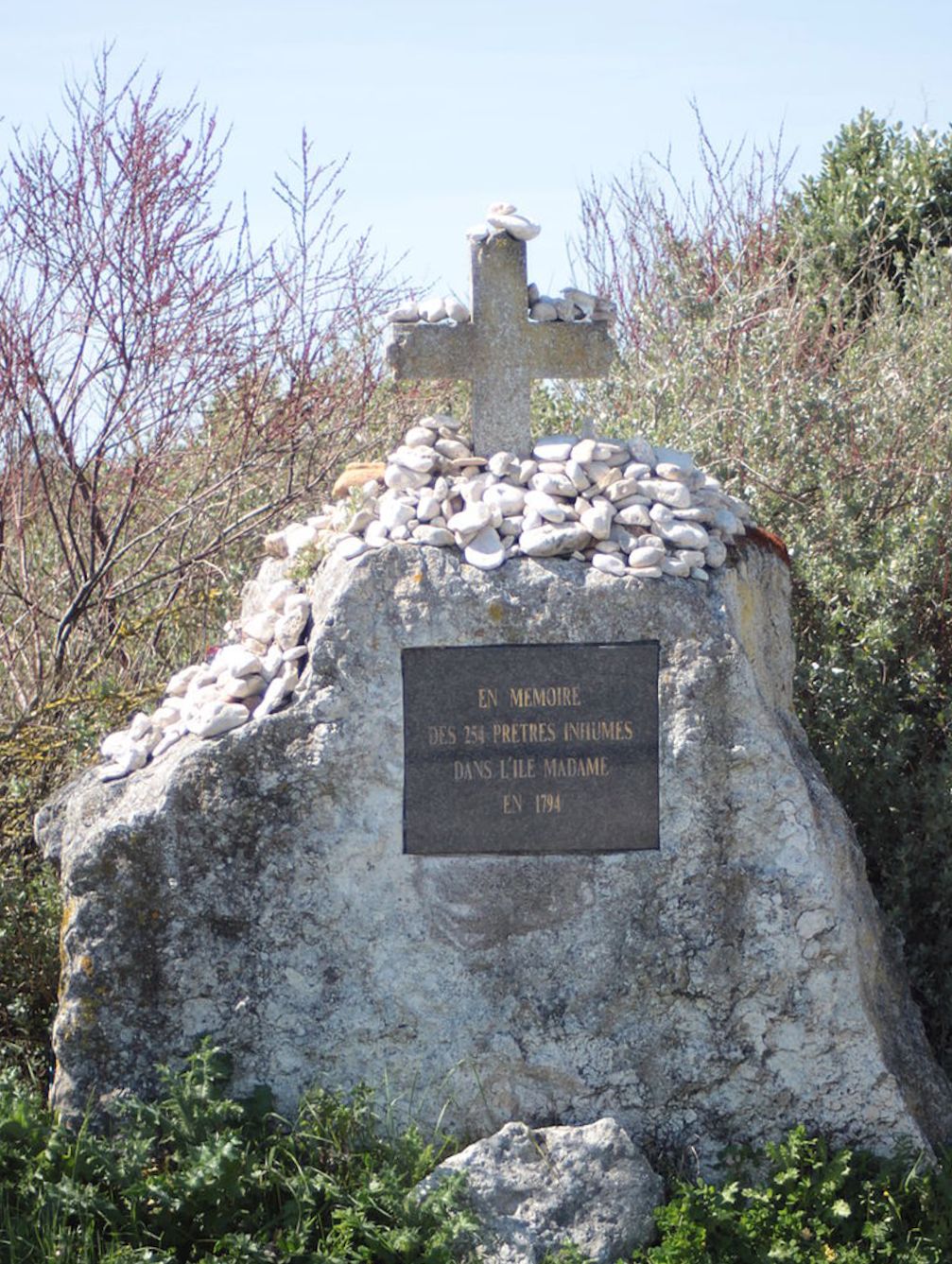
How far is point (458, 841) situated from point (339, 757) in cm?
41

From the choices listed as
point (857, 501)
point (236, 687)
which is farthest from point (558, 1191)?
point (857, 501)

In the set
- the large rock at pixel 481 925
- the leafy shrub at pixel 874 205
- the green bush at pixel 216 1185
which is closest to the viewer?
the green bush at pixel 216 1185

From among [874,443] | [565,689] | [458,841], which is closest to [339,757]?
[458,841]

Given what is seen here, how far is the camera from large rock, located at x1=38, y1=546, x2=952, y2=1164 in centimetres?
396

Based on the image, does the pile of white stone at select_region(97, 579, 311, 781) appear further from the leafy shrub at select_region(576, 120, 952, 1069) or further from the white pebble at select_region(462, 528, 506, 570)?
the leafy shrub at select_region(576, 120, 952, 1069)

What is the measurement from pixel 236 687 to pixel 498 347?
1.28 meters

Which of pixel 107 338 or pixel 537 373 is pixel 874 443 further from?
pixel 107 338

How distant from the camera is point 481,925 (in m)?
3.98

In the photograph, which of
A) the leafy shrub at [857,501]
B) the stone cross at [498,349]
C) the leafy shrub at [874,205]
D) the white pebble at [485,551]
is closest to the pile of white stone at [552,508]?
the white pebble at [485,551]

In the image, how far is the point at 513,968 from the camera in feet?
13.1

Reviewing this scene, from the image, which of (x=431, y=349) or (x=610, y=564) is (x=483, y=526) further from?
(x=431, y=349)

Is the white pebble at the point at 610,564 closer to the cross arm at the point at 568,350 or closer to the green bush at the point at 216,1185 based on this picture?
the cross arm at the point at 568,350

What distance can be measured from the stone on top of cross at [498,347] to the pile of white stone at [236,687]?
2.50ft

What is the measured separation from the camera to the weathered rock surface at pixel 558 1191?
12.2ft
